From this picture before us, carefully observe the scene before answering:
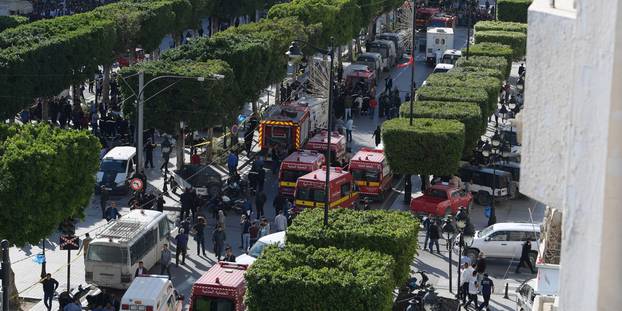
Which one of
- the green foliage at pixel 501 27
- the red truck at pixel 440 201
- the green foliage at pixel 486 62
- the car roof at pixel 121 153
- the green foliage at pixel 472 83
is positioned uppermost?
the green foliage at pixel 501 27

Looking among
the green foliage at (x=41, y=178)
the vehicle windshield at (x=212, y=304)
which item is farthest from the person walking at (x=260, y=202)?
the vehicle windshield at (x=212, y=304)

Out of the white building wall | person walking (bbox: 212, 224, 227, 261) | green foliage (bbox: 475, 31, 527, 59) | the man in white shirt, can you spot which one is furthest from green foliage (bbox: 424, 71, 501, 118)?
the white building wall

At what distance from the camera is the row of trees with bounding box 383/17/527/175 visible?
4209 cm

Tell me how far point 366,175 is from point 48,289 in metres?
15.8

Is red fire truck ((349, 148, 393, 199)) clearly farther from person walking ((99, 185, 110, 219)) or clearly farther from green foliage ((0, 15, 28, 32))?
green foliage ((0, 15, 28, 32))

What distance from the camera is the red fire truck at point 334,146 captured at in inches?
1852

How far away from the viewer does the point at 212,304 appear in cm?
2820

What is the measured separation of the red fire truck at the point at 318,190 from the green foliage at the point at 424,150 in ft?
6.44

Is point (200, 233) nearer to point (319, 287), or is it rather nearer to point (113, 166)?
point (113, 166)

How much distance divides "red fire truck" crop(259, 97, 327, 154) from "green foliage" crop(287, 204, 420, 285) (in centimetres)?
1883

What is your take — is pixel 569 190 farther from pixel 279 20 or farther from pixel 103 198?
pixel 279 20

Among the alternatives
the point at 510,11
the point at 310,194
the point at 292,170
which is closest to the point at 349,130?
the point at 292,170

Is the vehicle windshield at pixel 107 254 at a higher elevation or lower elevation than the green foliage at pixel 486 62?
lower

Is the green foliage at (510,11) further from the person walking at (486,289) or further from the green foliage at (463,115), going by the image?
the person walking at (486,289)
